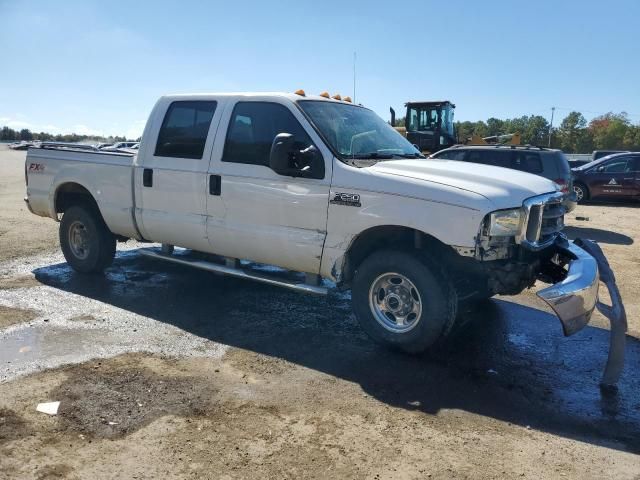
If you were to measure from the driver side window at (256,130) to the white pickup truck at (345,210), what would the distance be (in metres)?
0.01

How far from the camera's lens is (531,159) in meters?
11.9

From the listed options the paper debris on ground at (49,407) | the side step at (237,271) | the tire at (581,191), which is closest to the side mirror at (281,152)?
the side step at (237,271)

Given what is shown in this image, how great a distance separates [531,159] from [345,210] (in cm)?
851

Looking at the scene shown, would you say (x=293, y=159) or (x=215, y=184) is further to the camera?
(x=215, y=184)

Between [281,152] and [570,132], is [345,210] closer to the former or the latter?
[281,152]

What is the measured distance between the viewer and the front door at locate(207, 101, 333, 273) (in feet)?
16.1

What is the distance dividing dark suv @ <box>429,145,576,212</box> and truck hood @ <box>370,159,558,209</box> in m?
6.74

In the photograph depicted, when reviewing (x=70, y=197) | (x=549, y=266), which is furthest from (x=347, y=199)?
(x=70, y=197)

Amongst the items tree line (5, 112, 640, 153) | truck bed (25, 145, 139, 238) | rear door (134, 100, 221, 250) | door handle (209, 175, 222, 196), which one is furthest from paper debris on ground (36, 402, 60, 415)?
tree line (5, 112, 640, 153)

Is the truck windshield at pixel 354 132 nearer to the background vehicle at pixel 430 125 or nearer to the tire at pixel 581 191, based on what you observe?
the tire at pixel 581 191

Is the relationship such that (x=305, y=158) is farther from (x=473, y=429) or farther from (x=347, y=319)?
(x=473, y=429)

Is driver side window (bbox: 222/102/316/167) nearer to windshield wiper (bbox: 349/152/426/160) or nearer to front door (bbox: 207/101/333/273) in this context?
front door (bbox: 207/101/333/273)

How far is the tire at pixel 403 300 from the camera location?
4441mm

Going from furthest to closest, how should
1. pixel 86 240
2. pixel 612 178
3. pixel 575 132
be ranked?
pixel 575 132
pixel 612 178
pixel 86 240
